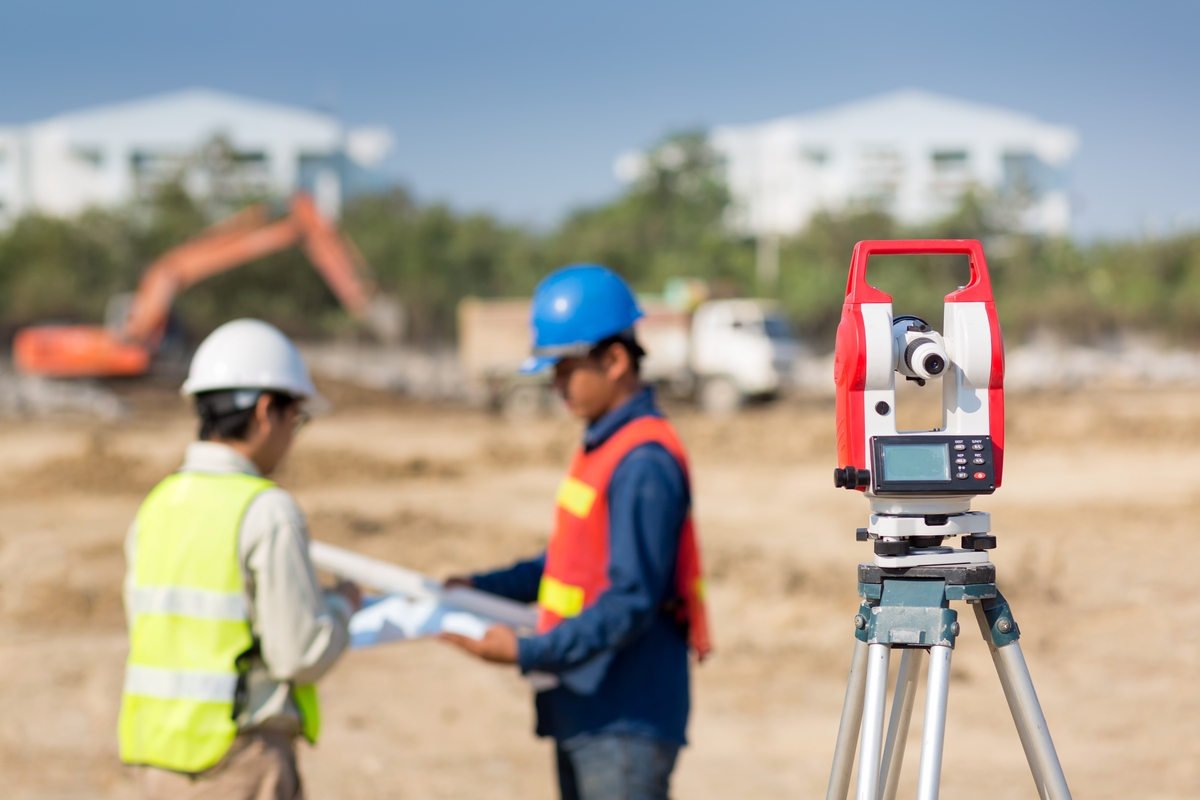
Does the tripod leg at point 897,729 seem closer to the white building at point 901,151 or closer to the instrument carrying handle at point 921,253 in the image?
the instrument carrying handle at point 921,253

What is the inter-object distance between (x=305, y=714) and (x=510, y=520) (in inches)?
330

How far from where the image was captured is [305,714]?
209 cm

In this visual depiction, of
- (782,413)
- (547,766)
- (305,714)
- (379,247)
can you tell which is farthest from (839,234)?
(305,714)

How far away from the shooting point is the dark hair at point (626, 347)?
238 cm

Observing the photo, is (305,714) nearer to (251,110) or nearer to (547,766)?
(547,766)

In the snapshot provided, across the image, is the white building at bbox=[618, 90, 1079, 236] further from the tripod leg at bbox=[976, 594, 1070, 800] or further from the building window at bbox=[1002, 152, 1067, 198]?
the tripod leg at bbox=[976, 594, 1070, 800]

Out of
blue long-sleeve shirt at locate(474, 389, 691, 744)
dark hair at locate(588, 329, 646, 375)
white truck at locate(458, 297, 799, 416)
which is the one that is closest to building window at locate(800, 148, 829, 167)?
white truck at locate(458, 297, 799, 416)

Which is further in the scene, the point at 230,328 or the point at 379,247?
the point at 379,247

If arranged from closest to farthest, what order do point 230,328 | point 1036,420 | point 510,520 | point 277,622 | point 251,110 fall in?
point 277,622 < point 230,328 < point 510,520 < point 1036,420 < point 251,110

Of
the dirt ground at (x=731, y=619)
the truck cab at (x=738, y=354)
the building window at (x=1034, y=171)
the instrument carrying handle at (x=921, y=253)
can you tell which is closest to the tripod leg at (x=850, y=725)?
the instrument carrying handle at (x=921, y=253)

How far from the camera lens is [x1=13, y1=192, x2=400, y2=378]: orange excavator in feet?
60.6

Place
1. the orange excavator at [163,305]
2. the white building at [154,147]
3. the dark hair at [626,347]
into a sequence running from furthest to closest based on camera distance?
the white building at [154,147] → the orange excavator at [163,305] → the dark hair at [626,347]

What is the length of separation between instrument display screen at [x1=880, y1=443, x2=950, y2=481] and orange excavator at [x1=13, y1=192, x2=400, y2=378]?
17390mm

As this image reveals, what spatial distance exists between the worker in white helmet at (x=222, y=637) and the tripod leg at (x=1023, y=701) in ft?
3.74
